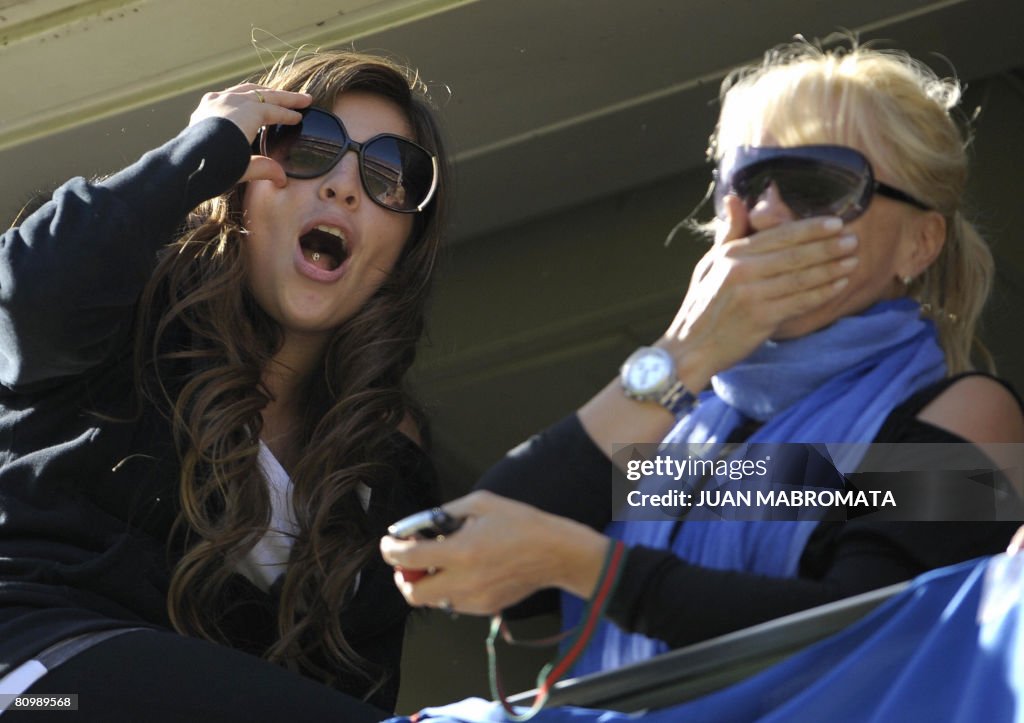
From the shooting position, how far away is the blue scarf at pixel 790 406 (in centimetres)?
216

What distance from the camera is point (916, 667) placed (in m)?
1.77

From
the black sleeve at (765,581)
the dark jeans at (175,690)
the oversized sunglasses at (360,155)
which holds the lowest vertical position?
the dark jeans at (175,690)

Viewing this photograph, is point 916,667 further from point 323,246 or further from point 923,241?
point 323,246

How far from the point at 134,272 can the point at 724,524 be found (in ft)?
3.57

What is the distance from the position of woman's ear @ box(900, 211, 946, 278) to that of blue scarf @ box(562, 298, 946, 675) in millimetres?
70

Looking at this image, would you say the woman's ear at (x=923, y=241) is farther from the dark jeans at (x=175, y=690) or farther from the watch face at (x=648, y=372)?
the dark jeans at (x=175, y=690)

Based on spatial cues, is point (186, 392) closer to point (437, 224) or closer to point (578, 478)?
point (437, 224)

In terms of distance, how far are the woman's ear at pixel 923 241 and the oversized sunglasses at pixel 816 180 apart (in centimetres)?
9

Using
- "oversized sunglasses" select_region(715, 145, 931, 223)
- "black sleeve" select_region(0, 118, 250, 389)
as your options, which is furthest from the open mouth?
"oversized sunglasses" select_region(715, 145, 931, 223)

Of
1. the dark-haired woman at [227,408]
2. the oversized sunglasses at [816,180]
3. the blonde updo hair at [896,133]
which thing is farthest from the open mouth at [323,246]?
the oversized sunglasses at [816,180]

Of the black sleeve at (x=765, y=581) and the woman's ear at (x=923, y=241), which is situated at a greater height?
the woman's ear at (x=923, y=241)

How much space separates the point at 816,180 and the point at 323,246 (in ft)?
3.74

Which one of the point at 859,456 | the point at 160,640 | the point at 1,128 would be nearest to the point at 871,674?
the point at 859,456

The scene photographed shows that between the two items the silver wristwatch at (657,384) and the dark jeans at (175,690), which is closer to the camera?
the silver wristwatch at (657,384)
